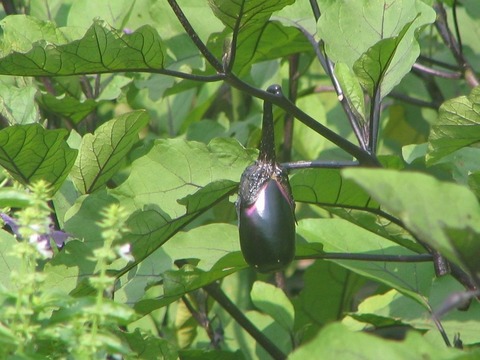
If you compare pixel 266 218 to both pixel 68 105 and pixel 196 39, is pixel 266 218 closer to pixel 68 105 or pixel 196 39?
pixel 196 39

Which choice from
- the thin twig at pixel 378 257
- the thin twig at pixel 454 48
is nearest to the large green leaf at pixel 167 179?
the thin twig at pixel 378 257

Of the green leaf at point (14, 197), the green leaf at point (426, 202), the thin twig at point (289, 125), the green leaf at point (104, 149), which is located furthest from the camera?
the thin twig at point (289, 125)

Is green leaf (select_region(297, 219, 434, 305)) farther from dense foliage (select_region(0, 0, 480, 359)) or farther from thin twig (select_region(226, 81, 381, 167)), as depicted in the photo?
thin twig (select_region(226, 81, 381, 167))

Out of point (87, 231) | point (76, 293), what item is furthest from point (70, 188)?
point (76, 293)

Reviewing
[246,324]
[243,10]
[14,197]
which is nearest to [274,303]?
[246,324]

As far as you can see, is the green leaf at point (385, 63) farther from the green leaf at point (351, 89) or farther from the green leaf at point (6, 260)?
the green leaf at point (6, 260)

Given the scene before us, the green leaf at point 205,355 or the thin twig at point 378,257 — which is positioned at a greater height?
the thin twig at point 378,257
